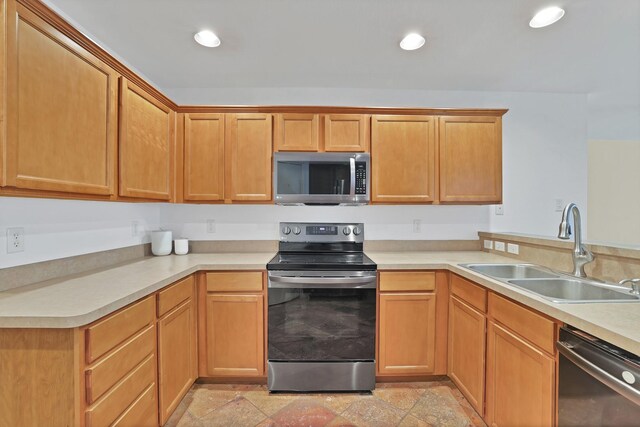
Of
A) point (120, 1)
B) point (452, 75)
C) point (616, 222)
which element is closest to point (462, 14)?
point (452, 75)

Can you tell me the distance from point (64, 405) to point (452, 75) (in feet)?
10.4

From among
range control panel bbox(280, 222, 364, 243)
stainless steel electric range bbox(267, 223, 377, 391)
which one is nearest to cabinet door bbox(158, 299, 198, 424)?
stainless steel electric range bbox(267, 223, 377, 391)

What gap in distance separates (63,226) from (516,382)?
2594 mm

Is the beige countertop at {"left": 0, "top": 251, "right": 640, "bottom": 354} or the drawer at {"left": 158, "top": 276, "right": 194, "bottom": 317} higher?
the beige countertop at {"left": 0, "top": 251, "right": 640, "bottom": 354}

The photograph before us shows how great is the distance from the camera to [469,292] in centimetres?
180

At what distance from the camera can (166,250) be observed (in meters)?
2.37

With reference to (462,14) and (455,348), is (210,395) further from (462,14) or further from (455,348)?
(462,14)

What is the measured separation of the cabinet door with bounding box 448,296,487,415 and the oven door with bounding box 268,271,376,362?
59cm

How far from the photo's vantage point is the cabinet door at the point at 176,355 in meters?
1.58

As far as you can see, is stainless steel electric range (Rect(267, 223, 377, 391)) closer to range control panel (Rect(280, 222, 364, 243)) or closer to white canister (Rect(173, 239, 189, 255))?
range control panel (Rect(280, 222, 364, 243))

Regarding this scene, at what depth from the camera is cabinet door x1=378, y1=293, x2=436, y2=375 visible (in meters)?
2.04

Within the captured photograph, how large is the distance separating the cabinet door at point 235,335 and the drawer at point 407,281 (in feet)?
2.99

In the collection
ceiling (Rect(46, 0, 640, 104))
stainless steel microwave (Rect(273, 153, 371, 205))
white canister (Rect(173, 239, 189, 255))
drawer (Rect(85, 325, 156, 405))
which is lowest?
drawer (Rect(85, 325, 156, 405))

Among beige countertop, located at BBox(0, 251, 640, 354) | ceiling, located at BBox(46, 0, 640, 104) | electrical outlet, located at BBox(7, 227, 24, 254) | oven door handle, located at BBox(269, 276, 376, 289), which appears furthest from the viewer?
oven door handle, located at BBox(269, 276, 376, 289)
